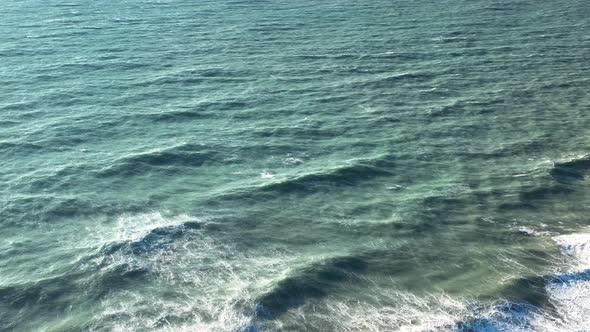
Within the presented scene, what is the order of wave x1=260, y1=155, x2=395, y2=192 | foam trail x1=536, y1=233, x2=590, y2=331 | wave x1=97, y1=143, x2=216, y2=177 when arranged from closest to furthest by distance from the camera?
1. foam trail x1=536, y1=233, x2=590, y2=331
2. wave x1=260, y1=155, x2=395, y2=192
3. wave x1=97, y1=143, x2=216, y2=177

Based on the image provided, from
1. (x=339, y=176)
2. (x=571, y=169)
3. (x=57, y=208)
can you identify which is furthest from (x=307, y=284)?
(x=571, y=169)

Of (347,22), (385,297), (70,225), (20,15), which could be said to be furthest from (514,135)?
(20,15)

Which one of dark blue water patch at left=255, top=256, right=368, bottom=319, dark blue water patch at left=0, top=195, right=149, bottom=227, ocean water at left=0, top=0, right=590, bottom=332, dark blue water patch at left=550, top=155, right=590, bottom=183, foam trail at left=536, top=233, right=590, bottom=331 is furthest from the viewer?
dark blue water patch at left=550, top=155, right=590, bottom=183

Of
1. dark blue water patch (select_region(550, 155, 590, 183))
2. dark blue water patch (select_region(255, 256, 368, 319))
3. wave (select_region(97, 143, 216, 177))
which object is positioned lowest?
dark blue water patch (select_region(255, 256, 368, 319))

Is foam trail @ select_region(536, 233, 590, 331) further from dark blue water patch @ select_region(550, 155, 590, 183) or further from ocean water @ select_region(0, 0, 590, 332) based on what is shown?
dark blue water patch @ select_region(550, 155, 590, 183)

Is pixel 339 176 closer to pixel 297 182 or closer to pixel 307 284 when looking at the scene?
pixel 297 182

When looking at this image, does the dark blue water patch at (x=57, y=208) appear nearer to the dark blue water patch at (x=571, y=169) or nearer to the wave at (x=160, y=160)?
the wave at (x=160, y=160)

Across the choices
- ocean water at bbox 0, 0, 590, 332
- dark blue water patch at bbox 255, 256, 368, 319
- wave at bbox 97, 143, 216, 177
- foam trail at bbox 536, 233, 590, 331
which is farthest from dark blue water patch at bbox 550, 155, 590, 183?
wave at bbox 97, 143, 216, 177

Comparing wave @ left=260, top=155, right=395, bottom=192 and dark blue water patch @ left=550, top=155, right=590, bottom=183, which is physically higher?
dark blue water patch @ left=550, top=155, right=590, bottom=183
